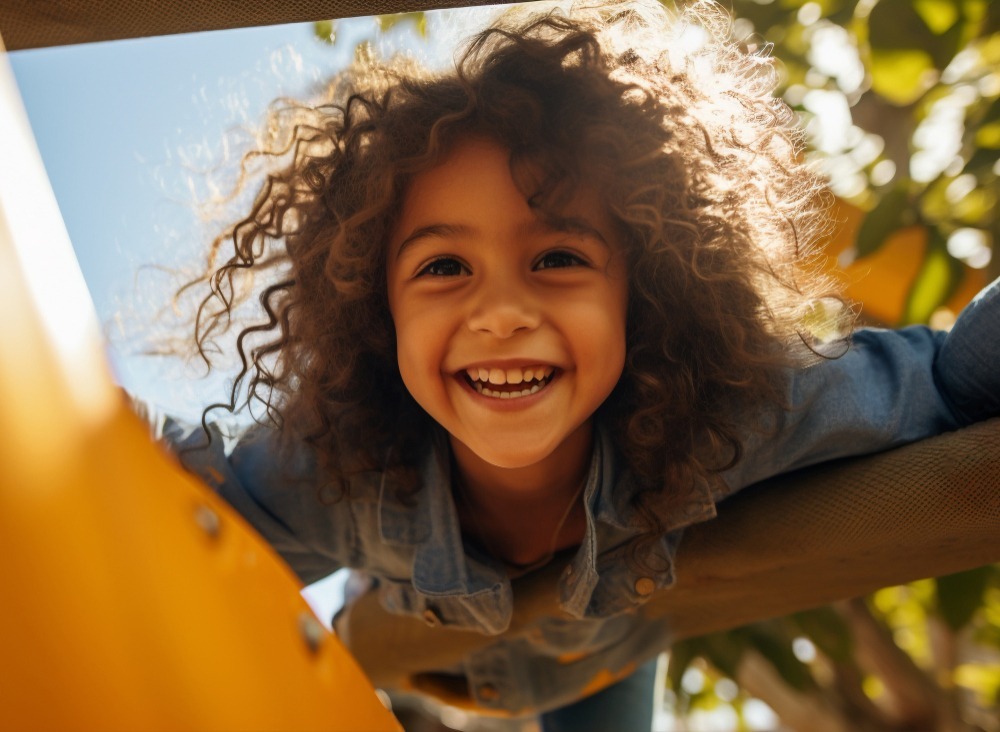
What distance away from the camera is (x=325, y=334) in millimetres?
964

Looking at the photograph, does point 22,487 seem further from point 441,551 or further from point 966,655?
point 966,655

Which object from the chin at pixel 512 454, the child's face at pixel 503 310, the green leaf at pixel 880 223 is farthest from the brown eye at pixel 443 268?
the green leaf at pixel 880 223

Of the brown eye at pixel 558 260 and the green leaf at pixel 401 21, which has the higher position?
the green leaf at pixel 401 21

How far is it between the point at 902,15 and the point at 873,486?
1.76 ft

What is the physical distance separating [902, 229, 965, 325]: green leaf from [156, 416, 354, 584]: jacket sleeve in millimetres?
665

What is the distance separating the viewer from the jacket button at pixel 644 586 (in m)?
0.92

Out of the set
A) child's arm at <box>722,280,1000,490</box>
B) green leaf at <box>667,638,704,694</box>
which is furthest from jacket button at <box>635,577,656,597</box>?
green leaf at <box>667,638,704,694</box>

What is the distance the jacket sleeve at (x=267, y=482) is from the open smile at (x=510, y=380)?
25cm

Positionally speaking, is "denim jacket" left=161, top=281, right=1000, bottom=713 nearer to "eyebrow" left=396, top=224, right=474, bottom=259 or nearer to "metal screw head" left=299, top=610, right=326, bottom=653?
"eyebrow" left=396, top=224, right=474, bottom=259

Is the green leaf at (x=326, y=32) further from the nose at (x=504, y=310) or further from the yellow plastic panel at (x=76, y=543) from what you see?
the yellow plastic panel at (x=76, y=543)

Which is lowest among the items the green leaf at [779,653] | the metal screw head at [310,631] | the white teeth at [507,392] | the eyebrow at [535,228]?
the green leaf at [779,653]

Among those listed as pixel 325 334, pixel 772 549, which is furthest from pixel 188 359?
pixel 772 549

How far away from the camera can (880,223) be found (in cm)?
111

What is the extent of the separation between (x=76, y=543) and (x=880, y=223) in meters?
0.95
